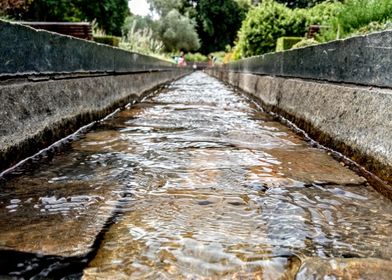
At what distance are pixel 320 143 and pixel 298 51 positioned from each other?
4.46ft

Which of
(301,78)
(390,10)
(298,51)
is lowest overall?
(301,78)

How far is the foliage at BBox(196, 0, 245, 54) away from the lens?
5125 cm

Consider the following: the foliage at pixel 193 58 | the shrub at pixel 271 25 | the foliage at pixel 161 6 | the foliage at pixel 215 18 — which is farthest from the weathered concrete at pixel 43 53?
the foliage at pixel 215 18

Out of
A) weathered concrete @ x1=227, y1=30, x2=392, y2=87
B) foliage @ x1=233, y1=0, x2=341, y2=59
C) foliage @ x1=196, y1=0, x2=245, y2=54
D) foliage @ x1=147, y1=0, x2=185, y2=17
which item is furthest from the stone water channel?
foliage @ x1=196, y1=0, x2=245, y2=54

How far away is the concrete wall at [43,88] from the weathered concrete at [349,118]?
67.7 inches

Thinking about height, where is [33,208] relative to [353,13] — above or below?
below

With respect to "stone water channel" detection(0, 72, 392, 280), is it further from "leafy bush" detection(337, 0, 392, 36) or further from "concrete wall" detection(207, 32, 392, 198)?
"leafy bush" detection(337, 0, 392, 36)

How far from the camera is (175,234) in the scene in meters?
1.16

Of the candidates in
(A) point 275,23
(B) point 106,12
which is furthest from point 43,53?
(B) point 106,12

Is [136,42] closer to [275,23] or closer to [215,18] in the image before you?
[275,23]

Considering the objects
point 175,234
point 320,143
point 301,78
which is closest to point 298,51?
point 301,78

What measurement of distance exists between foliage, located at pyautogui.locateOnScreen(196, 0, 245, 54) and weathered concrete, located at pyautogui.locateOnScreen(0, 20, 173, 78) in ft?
161

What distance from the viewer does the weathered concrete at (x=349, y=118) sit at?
175 centimetres

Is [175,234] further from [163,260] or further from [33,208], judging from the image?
Result: [33,208]
